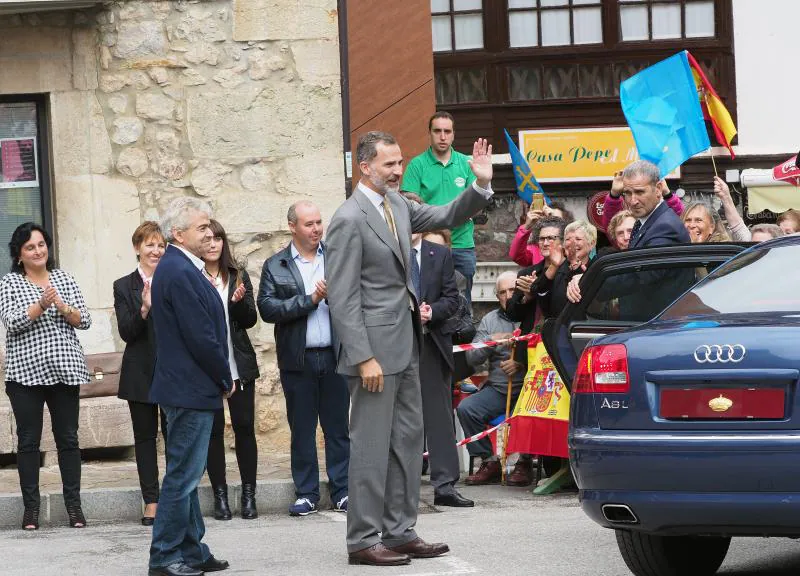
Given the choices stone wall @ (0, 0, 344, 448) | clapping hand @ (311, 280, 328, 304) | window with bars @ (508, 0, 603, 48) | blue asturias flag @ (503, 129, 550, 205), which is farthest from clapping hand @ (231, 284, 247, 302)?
window with bars @ (508, 0, 603, 48)

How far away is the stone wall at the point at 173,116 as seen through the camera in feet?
40.5

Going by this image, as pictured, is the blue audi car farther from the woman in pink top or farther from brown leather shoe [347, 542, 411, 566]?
the woman in pink top

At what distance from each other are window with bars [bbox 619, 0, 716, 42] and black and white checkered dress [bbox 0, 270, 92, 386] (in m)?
12.8

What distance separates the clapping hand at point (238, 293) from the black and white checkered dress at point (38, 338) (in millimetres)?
955

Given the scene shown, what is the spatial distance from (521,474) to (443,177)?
10.1 ft

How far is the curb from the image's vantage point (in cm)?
991

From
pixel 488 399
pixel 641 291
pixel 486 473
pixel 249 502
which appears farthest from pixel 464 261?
pixel 641 291

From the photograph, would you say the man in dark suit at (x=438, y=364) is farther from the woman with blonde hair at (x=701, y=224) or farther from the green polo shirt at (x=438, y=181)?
the green polo shirt at (x=438, y=181)

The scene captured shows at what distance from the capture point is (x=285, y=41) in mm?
12414

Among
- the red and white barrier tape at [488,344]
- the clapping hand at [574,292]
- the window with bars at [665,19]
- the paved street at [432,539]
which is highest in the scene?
the window with bars at [665,19]

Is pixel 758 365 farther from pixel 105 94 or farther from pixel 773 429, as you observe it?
pixel 105 94

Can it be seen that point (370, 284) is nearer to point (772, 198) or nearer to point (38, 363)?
point (38, 363)

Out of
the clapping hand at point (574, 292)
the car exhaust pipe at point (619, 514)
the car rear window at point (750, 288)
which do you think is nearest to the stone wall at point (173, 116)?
the clapping hand at point (574, 292)

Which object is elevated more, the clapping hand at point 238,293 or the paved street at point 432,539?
the clapping hand at point 238,293
